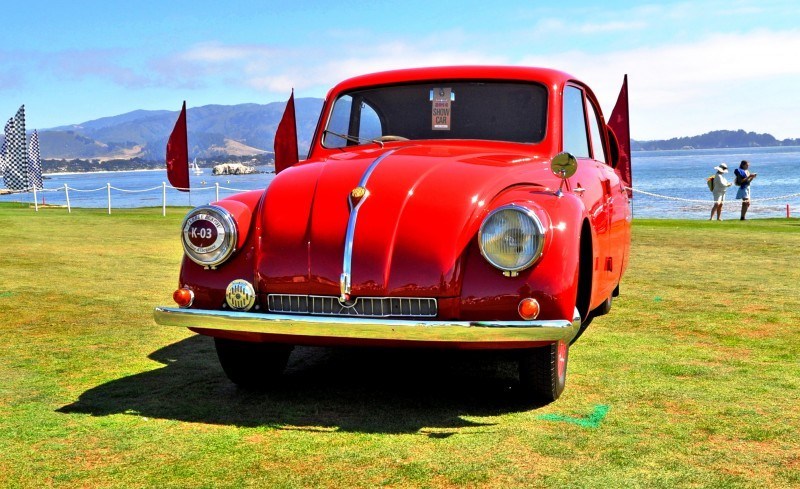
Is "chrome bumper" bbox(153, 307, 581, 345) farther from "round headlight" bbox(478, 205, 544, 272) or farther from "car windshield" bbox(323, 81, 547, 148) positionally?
"car windshield" bbox(323, 81, 547, 148)

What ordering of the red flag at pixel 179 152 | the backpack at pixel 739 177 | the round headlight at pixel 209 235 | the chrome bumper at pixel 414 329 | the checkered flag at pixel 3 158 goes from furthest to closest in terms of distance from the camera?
the checkered flag at pixel 3 158
the backpack at pixel 739 177
the red flag at pixel 179 152
the round headlight at pixel 209 235
the chrome bumper at pixel 414 329

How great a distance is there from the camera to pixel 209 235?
4.25m

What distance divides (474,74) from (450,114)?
306mm

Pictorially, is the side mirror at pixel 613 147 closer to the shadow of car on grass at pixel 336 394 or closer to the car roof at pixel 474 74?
the car roof at pixel 474 74

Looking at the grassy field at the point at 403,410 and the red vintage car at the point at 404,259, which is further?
the red vintage car at the point at 404,259

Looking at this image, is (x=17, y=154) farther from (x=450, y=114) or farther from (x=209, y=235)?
(x=209, y=235)

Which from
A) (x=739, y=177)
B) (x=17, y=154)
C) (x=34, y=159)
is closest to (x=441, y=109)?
(x=739, y=177)

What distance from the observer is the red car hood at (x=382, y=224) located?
3.90 metres

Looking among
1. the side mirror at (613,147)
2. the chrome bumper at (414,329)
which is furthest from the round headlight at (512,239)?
the side mirror at (613,147)

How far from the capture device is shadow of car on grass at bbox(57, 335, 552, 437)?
13.4 feet

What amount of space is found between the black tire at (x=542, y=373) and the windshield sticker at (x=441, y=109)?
1715 millimetres

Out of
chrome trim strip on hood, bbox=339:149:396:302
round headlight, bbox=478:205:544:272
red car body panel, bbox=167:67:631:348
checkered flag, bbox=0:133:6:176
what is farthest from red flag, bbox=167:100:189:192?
checkered flag, bbox=0:133:6:176

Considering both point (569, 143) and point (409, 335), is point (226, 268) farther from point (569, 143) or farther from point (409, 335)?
point (569, 143)

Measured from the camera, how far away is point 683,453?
3484mm
